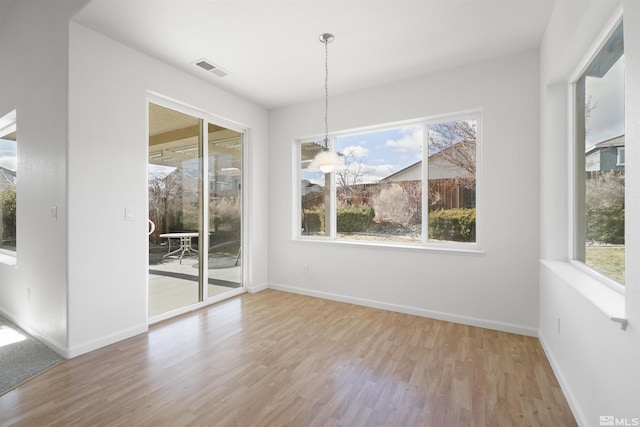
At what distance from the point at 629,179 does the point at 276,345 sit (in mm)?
2768

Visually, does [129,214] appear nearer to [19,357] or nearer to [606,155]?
[19,357]

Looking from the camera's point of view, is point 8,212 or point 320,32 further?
point 8,212

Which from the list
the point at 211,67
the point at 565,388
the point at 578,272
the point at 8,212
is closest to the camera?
the point at 565,388

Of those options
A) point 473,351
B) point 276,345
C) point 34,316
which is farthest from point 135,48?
point 473,351

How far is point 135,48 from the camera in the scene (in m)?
2.99

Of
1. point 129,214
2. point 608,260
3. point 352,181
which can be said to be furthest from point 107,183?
point 608,260

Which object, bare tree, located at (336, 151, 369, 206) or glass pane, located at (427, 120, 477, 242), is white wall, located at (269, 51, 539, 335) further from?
bare tree, located at (336, 151, 369, 206)

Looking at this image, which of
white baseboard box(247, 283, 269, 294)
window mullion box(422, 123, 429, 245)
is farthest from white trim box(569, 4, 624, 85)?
white baseboard box(247, 283, 269, 294)

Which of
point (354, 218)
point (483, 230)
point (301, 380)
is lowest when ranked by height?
point (301, 380)

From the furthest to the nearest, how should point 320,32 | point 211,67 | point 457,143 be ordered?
point 457,143 → point 211,67 → point 320,32

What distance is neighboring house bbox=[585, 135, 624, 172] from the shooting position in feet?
5.60

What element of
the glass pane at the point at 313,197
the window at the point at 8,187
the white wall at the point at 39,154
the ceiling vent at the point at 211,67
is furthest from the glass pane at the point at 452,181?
the window at the point at 8,187

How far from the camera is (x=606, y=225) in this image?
6.01 ft

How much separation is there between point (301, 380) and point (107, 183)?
2571 mm
